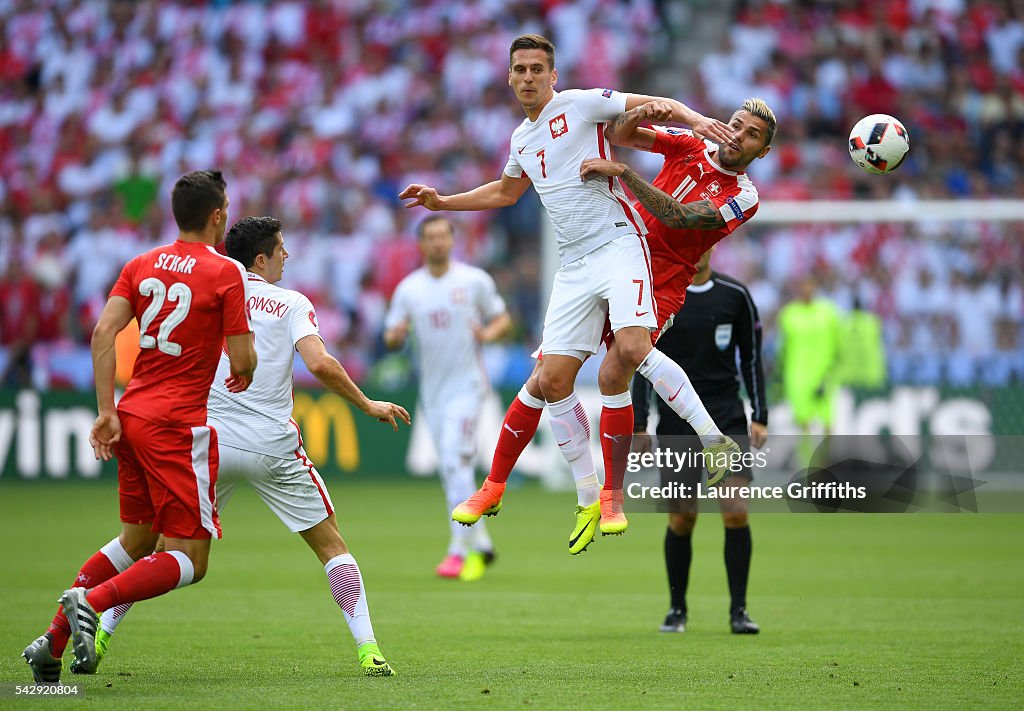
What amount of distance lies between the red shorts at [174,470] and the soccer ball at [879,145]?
3.99 m

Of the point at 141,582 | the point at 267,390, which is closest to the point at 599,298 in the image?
the point at 267,390

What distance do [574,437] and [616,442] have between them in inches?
10.5

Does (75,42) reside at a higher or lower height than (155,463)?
higher

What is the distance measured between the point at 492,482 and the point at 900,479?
9.16m

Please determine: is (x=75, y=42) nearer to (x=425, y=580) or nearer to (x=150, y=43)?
(x=150, y=43)

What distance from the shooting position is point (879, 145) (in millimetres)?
8125

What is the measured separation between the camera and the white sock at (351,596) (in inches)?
290

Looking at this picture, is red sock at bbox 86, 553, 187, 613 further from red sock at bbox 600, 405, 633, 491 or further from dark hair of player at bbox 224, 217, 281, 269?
red sock at bbox 600, 405, 633, 491

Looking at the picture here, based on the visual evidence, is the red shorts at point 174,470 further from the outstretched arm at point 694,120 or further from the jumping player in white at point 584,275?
the outstretched arm at point 694,120

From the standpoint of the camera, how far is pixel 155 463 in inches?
265

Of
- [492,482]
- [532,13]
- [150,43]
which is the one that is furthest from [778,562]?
[150,43]

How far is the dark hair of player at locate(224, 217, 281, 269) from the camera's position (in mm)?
7457

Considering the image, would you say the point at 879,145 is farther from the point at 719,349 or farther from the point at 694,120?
the point at 719,349

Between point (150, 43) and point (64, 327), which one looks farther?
point (150, 43)
